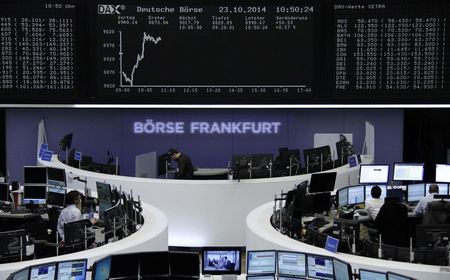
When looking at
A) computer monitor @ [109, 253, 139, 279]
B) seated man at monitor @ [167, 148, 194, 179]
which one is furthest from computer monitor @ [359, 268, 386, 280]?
seated man at monitor @ [167, 148, 194, 179]

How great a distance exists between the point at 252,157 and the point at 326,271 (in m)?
4.78

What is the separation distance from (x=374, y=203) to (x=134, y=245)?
3.51m

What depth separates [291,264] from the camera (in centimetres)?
673

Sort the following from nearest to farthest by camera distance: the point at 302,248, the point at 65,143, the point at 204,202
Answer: the point at 302,248 → the point at 204,202 → the point at 65,143

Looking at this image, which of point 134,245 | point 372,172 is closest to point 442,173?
point 372,172

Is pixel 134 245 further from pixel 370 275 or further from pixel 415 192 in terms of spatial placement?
pixel 415 192

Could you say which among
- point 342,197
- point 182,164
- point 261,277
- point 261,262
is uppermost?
point 182,164

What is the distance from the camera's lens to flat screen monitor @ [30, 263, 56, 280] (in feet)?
20.5

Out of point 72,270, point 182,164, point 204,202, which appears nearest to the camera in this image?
point 72,270

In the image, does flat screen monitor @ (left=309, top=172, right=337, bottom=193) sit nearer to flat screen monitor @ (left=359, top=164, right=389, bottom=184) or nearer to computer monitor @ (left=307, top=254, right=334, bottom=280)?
flat screen monitor @ (left=359, top=164, right=389, bottom=184)

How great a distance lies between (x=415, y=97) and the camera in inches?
351

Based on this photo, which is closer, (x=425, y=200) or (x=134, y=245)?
(x=134, y=245)

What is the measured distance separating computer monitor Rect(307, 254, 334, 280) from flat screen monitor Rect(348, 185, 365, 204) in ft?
12.8

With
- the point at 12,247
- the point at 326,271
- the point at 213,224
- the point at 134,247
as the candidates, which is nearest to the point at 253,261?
the point at 326,271
